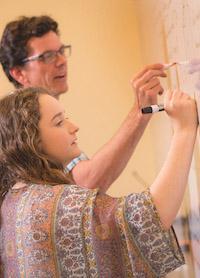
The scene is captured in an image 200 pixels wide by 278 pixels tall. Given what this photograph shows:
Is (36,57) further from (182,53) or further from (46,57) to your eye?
(182,53)

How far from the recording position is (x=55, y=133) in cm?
84

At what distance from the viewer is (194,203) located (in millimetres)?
1081

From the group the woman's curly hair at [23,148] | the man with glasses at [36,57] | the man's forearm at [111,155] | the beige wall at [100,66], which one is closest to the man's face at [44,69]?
the man with glasses at [36,57]

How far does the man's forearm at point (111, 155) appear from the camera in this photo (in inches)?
43.4

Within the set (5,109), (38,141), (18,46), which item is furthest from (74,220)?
(18,46)

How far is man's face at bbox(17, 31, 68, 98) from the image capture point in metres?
1.29

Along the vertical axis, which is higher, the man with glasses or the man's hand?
the man with glasses

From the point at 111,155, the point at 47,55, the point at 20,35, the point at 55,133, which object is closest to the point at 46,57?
the point at 47,55

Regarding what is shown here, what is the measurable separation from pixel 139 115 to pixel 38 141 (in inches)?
13.5

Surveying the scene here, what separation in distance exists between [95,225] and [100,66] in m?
1.20

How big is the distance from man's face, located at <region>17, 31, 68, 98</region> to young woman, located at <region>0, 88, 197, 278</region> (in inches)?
19.8

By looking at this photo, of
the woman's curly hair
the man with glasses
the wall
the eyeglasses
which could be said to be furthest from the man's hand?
the eyeglasses

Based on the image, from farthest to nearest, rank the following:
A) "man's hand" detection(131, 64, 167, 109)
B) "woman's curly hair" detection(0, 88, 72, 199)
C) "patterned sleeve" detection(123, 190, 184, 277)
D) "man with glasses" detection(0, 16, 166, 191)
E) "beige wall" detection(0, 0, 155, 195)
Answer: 1. "beige wall" detection(0, 0, 155, 195)
2. "man with glasses" detection(0, 16, 166, 191)
3. "man's hand" detection(131, 64, 167, 109)
4. "woman's curly hair" detection(0, 88, 72, 199)
5. "patterned sleeve" detection(123, 190, 184, 277)

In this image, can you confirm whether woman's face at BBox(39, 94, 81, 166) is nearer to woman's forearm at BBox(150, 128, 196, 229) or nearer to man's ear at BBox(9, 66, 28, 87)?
woman's forearm at BBox(150, 128, 196, 229)
